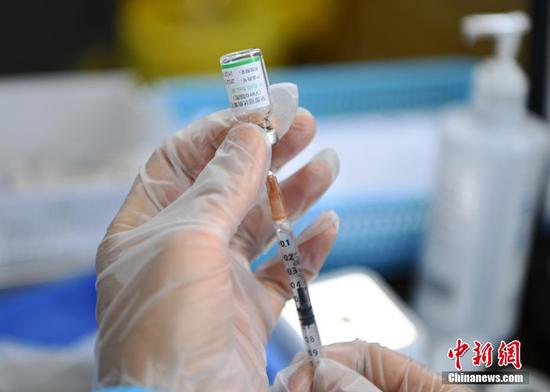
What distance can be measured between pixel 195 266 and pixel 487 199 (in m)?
0.46

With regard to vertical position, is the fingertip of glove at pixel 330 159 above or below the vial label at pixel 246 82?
below

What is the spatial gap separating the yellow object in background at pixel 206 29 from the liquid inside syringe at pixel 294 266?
956mm

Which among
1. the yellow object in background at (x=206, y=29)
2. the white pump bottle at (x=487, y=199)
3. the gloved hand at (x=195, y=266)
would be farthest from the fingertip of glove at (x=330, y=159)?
the yellow object in background at (x=206, y=29)

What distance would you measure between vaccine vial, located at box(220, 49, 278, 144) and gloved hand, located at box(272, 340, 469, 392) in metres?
0.21

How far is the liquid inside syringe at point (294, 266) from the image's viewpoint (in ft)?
1.64

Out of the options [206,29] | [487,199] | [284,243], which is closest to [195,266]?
A: [284,243]

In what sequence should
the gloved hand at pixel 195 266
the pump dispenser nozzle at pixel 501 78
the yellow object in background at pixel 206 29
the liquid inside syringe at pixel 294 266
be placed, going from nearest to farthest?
1. the gloved hand at pixel 195 266
2. the liquid inside syringe at pixel 294 266
3. the pump dispenser nozzle at pixel 501 78
4. the yellow object in background at pixel 206 29

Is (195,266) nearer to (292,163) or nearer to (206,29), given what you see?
(292,163)

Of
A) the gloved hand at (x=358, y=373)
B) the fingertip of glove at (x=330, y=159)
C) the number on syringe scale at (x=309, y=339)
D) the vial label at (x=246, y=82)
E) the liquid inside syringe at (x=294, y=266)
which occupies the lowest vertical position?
the gloved hand at (x=358, y=373)

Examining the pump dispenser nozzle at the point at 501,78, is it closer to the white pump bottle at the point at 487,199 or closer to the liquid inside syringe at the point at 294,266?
the white pump bottle at the point at 487,199

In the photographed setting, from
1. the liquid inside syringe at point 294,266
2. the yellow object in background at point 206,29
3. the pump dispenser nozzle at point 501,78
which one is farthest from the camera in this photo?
the yellow object in background at point 206,29

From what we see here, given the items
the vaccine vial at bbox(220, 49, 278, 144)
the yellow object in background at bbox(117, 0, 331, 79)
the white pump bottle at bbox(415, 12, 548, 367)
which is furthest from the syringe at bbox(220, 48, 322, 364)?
the yellow object in background at bbox(117, 0, 331, 79)

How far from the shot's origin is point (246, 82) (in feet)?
1.39

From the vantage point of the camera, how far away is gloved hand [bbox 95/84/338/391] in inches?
15.7
